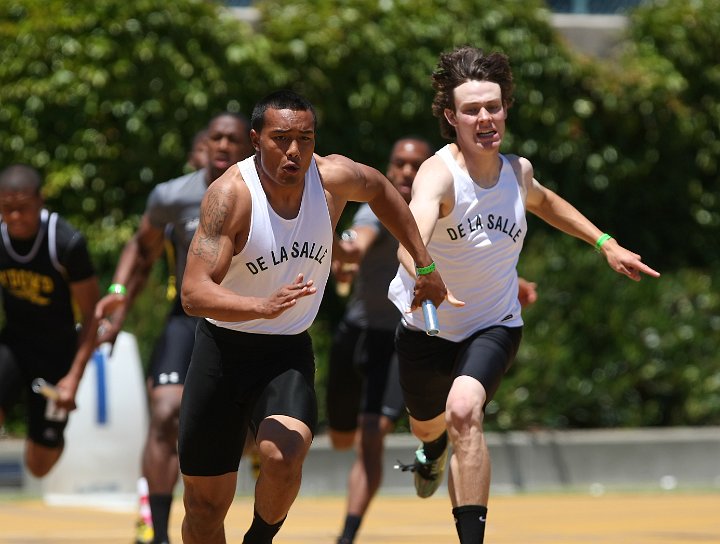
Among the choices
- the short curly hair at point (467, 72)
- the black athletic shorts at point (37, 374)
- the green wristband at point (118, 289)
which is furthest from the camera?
the black athletic shorts at point (37, 374)

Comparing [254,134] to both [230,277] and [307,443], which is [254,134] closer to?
[230,277]

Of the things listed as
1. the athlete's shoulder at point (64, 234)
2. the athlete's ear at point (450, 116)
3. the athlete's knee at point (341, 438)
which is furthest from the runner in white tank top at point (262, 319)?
the athlete's knee at point (341, 438)

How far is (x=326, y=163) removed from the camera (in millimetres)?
6762

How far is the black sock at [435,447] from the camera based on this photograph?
8.45 meters

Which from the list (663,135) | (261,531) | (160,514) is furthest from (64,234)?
(663,135)

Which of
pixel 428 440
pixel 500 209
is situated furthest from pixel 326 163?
pixel 428 440

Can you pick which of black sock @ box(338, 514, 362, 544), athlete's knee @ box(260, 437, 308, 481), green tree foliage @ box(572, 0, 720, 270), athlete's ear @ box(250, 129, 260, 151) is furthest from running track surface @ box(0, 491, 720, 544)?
green tree foliage @ box(572, 0, 720, 270)

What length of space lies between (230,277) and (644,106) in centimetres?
1053

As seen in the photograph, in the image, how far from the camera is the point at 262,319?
6.46 metres

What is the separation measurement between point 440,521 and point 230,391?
15.4ft

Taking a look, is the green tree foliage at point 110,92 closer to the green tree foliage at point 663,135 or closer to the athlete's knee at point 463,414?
the green tree foliage at point 663,135

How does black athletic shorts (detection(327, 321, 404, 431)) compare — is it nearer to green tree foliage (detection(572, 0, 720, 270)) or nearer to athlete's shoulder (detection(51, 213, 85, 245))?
athlete's shoulder (detection(51, 213, 85, 245))

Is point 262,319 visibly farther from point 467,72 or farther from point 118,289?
point 118,289

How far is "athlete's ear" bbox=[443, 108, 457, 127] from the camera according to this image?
25.4ft
